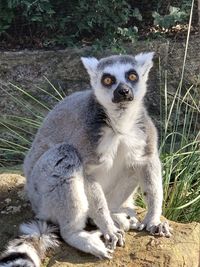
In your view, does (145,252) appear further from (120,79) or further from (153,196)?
(120,79)

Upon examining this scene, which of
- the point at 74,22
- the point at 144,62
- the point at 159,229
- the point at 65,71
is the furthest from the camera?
the point at 74,22

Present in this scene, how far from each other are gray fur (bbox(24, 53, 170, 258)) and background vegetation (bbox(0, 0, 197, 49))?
110 inches

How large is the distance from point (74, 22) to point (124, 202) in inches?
136

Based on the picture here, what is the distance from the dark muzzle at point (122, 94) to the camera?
4.13 meters

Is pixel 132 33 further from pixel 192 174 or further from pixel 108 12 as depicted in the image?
pixel 192 174

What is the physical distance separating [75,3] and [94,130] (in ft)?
11.8

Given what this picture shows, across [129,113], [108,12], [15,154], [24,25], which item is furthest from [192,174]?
[24,25]

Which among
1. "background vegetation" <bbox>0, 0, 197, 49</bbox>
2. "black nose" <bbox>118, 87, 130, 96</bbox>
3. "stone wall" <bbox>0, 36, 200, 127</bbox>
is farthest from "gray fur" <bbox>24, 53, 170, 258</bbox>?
"background vegetation" <bbox>0, 0, 197, 49</bbox>

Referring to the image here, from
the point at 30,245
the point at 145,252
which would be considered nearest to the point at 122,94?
the point at 145,252

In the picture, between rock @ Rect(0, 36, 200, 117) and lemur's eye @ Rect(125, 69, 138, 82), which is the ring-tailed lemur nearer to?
lemur's eye @ Rect(125, 69, 138, 82)

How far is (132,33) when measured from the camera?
23.8ft

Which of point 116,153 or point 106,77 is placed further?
point 106,77

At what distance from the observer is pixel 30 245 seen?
3.96 metres

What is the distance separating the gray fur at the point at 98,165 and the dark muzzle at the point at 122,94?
0.06 meters
